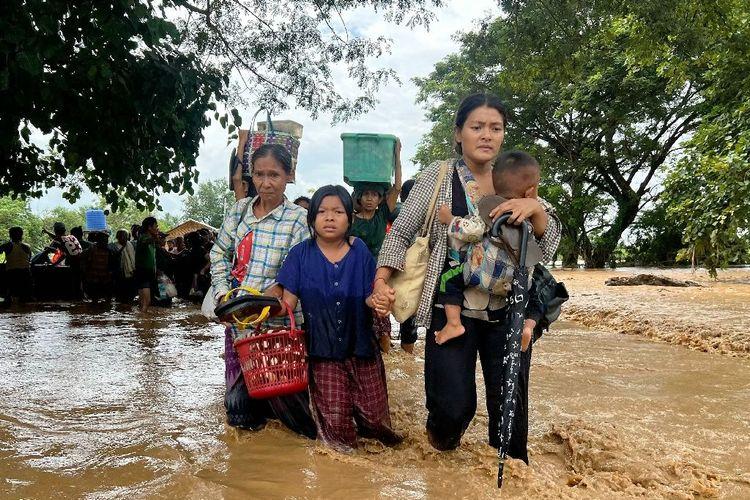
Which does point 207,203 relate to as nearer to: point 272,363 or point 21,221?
point 21,221

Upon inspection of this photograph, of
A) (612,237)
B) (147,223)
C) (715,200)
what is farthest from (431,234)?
(612,237)

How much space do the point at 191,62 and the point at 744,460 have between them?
5.34 m

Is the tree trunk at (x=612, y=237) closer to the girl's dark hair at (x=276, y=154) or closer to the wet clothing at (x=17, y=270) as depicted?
the wet clothing at (x=17, y=270)

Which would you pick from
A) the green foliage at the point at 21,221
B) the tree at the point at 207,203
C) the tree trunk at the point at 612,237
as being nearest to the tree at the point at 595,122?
the tree trunk at the point at 612,237

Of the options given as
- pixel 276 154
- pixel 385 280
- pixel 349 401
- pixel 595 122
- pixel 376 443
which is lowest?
pixel 376 443

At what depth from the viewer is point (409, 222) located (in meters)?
2.93

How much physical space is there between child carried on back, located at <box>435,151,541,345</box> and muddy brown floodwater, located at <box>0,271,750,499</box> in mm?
666

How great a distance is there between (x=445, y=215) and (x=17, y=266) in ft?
37.0

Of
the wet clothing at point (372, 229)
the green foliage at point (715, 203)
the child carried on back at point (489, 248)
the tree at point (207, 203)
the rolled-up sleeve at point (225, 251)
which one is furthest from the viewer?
the tree at point (207, 203)

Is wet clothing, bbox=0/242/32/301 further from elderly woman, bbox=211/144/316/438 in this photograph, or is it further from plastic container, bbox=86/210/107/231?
elderly woman, bbox=211/144/316/438

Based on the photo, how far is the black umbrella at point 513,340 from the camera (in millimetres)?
2457

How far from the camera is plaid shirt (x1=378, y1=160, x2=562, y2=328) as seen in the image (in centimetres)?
277

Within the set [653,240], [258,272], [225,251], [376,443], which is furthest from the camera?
[653,240]

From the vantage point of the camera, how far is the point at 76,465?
290 centimetres
